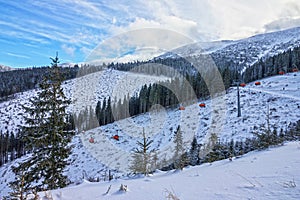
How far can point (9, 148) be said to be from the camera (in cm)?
6297

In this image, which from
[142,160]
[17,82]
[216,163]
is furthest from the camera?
[17,82]

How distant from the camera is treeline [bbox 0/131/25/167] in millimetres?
58256

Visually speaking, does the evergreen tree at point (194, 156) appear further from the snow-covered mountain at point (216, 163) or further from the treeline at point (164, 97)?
the treeline at point (164, 97)

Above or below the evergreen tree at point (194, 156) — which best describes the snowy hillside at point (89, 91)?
above

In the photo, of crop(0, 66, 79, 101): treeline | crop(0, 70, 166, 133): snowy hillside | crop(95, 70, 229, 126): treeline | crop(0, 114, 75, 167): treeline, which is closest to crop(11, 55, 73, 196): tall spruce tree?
crop(95, 70, 229, 126): treeline

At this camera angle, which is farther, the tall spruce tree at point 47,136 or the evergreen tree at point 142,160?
the evergreen tree at point 142,160

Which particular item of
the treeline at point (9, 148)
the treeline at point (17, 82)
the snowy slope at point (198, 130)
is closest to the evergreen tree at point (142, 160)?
the snowy slope at point (198, 130)

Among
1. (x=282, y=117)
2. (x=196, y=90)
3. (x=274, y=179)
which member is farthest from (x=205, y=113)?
(x=274, y=179)

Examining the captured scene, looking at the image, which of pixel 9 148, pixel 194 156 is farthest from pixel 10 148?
pixel 194 156

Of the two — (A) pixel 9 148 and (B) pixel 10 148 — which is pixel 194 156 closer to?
(A) pixel 9 148

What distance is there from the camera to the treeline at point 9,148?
58256 mm

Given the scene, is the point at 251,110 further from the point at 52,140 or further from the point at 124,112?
the point at 124,112

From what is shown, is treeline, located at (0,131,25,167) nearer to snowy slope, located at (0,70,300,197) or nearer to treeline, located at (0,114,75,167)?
treeline, located at (0,114,75,167)

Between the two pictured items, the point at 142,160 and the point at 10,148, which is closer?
the point at 142,160
